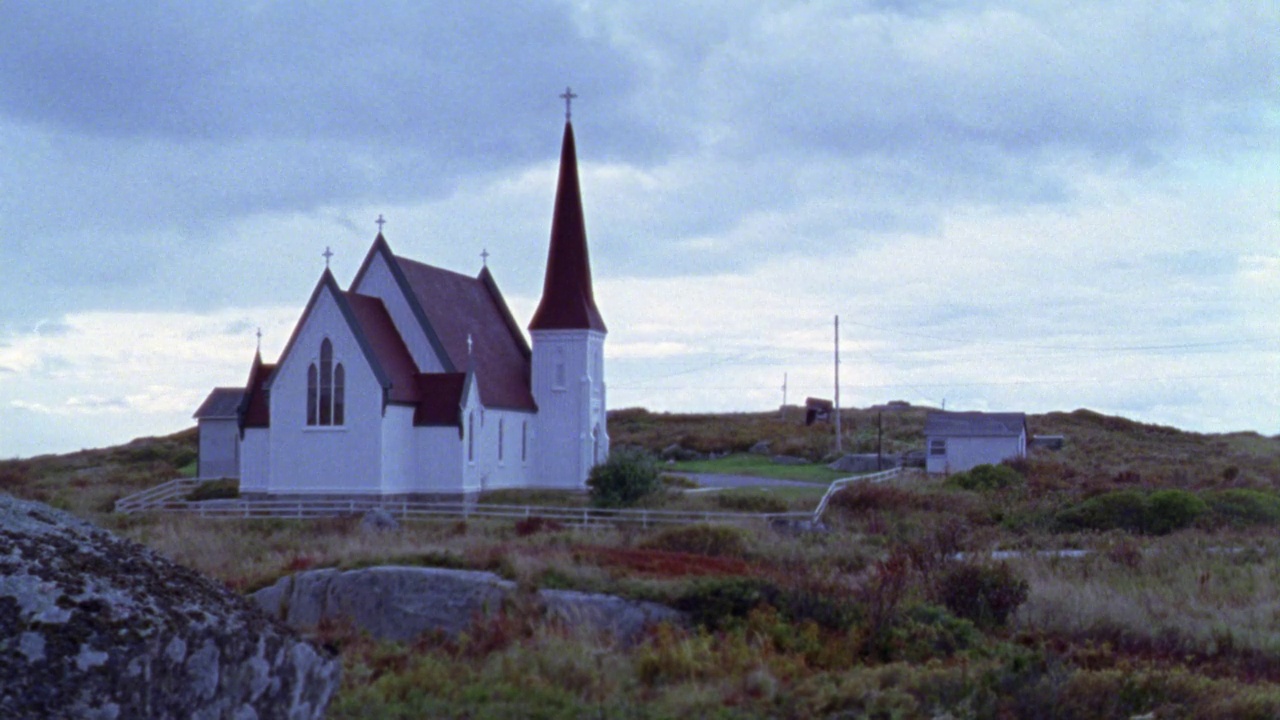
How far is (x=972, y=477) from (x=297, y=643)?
3681cm

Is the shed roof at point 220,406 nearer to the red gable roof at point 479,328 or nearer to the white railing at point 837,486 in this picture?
the red gable roof at point 479,328

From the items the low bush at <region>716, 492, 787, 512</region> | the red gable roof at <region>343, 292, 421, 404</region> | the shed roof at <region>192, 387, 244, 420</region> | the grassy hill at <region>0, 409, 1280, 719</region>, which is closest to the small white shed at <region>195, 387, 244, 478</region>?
the shed roof at <region>192, 387, 244, 420</region>

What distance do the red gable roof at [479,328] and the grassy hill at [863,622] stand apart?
11960 mm

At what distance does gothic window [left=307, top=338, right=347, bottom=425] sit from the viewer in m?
37.6

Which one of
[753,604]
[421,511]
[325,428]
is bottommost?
[421,511]

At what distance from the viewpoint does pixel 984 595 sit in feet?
46.3

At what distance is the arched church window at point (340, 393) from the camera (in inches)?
1478

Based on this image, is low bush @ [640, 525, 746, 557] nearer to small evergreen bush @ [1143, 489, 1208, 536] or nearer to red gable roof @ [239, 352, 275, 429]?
small evergreen bush @ [1143, 489, 1208, 536]

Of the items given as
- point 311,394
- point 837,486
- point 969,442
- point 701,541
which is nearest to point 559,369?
point 311,394

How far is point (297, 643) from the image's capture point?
7551 millimetres

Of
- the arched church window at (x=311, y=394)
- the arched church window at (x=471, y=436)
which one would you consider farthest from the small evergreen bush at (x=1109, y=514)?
the arched church window at (x=311, y=394)

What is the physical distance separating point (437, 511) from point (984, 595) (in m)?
23.5

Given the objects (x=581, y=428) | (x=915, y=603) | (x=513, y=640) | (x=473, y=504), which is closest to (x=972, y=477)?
(x=581, y=428)

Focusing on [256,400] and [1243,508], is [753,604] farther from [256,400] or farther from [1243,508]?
[256,400]
